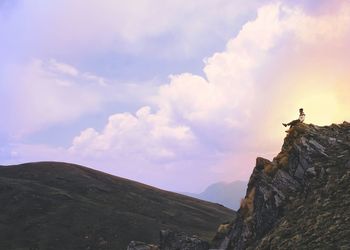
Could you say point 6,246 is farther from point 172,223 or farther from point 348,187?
point 348,187

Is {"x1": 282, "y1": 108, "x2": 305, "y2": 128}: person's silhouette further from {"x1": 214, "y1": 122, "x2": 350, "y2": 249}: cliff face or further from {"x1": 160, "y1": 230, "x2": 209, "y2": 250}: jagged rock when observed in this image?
{"x1": 160, "y1": 230, "x2": 209, "y2": 250}: jagged rock

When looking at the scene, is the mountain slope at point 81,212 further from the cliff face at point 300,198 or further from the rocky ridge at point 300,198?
the cliff face at point 300,198

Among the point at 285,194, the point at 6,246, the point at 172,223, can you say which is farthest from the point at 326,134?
the point at 172,223

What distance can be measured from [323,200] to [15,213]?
86.4 meters

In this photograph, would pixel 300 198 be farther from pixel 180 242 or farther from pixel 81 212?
pixel 81 212

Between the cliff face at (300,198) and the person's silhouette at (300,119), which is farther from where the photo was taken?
the person's silhouette at (300,119)

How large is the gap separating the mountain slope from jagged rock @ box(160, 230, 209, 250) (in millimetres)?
47494

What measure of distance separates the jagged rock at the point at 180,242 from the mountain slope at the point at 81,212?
156ft

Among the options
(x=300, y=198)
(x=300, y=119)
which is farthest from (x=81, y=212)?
(x=300, y=198)

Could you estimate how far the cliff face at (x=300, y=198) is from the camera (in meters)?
20.8

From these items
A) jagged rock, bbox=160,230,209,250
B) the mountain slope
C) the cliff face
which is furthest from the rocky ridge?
the mountain slope

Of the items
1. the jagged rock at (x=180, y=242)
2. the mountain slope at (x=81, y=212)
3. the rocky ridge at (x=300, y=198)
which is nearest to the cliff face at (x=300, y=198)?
the rocky ridge at (x=300, y=198)

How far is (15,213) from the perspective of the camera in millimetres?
96938

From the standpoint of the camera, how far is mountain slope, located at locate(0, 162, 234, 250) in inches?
3376
